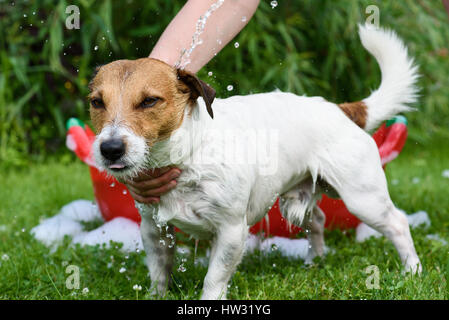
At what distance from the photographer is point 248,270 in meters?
2.97

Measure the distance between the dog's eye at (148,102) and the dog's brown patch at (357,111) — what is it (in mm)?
1161

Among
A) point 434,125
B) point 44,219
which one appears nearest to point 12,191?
point 44,219

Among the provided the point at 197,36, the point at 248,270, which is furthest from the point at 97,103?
the point at 248,270

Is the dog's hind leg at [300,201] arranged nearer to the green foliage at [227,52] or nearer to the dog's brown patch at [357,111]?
the dog's brown patch at [357,111]

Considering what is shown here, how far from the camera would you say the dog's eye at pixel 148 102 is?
2.07 m

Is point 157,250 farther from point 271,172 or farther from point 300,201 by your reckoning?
point 300,201

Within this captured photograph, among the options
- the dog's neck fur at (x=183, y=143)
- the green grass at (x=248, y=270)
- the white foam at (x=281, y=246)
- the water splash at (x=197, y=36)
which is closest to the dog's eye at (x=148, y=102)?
the dog's neck fur at (x=183, y=143)

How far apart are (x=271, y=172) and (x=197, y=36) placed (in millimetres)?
737

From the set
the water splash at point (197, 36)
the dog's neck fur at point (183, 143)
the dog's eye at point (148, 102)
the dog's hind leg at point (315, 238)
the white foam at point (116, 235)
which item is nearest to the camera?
the dog's eye at point (148, 102)

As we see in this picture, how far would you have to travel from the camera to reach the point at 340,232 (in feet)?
11.8

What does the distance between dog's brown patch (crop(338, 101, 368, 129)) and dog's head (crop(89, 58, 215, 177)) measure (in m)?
1.00

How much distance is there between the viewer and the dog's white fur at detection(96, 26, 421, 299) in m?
2.28
